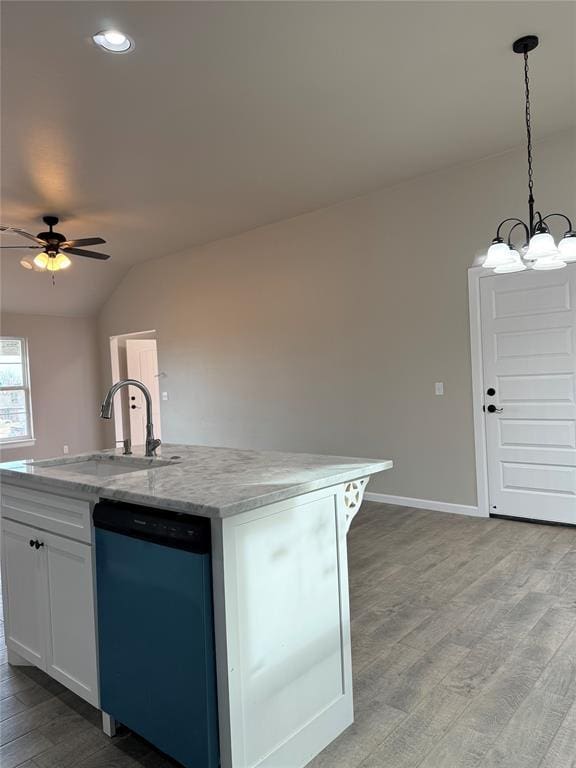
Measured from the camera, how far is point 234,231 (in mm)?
5891

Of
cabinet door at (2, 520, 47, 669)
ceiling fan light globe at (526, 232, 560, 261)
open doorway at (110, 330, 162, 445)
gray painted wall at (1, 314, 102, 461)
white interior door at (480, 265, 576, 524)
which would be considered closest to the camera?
cabinet door at (2, 520, 47, 669)

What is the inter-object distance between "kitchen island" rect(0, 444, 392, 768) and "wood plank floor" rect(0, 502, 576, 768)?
0.13m

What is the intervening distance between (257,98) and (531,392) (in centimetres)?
290

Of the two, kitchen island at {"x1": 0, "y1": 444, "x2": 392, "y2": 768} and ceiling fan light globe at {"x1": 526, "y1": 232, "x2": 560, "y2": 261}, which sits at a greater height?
ceiling fan light globe at {"x1": 526, "y1": 232, "x2": 560, "y2": 261}

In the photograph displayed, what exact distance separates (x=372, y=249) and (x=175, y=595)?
4.03m

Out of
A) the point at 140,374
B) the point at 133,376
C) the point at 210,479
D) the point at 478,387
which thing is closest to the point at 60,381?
the point at 133,376

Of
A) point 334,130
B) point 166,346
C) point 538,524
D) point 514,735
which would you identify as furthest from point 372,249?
point 514,735

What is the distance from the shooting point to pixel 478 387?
418 centimetres

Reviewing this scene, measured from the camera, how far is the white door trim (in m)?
4.15

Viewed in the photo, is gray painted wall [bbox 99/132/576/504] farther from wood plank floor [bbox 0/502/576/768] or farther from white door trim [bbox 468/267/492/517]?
wood plank floor [bbox 0/502/576/768]

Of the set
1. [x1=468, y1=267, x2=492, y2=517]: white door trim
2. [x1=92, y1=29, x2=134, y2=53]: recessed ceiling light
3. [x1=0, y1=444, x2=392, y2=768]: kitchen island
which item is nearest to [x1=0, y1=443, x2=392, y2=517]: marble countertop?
[x1=0, y1=444, x2=392, y2=768]: kitchen island

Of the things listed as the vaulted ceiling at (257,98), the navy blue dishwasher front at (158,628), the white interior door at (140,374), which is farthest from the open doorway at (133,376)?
the navy blue dishwasher front at (158,628)

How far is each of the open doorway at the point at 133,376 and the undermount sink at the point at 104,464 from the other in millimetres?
5645

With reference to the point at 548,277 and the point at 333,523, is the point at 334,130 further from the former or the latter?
the point at 333,523
